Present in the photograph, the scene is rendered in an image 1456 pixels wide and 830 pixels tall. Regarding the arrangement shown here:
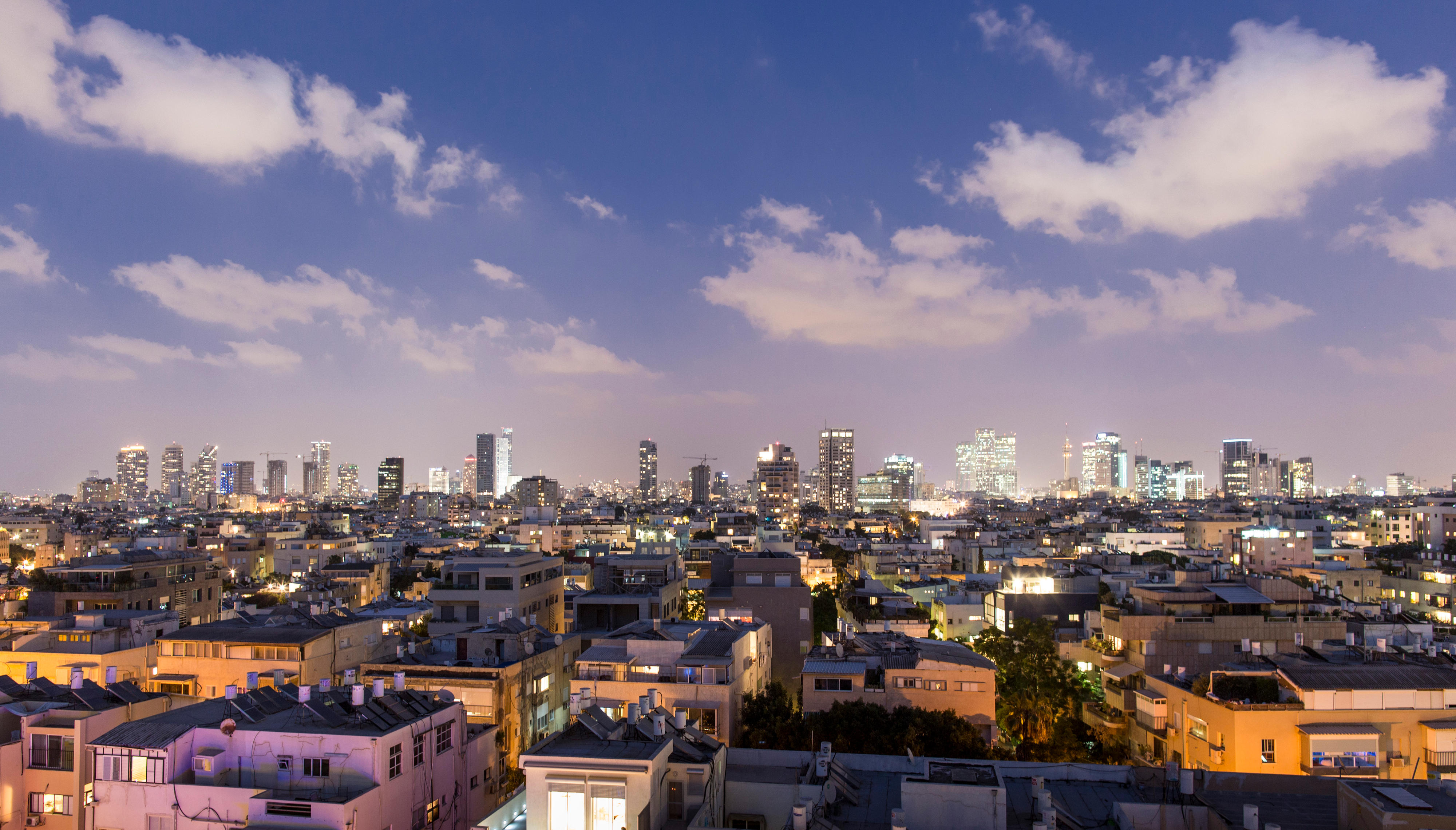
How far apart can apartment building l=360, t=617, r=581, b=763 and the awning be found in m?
19.4

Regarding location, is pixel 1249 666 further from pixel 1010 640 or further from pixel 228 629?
pixel 228 629

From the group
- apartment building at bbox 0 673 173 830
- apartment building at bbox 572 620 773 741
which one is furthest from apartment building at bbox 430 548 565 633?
apartment building at bbox 0 673 173 830

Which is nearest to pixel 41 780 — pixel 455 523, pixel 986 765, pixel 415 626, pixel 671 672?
pixel 671 672

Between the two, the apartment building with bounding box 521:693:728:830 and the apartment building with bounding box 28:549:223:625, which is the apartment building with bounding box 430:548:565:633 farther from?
the apartment building with bounding box 521:693:728:830

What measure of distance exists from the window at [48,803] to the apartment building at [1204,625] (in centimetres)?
3055

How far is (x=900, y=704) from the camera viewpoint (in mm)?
26375

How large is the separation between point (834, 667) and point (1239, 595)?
18.0 m

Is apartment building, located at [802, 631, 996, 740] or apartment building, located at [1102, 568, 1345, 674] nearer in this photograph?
apartment building, located at [802, 631, 996, 740]

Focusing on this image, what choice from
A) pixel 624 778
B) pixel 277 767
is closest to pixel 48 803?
pixel 277 767

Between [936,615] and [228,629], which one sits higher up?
[228,629]

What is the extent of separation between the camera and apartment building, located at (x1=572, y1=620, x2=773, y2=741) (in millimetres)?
24703

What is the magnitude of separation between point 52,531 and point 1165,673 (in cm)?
13461

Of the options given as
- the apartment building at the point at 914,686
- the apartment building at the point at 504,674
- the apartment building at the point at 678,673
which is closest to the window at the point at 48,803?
the apartment building at the point at 504,674

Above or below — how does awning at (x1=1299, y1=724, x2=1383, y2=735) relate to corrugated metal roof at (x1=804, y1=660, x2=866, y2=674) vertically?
below
